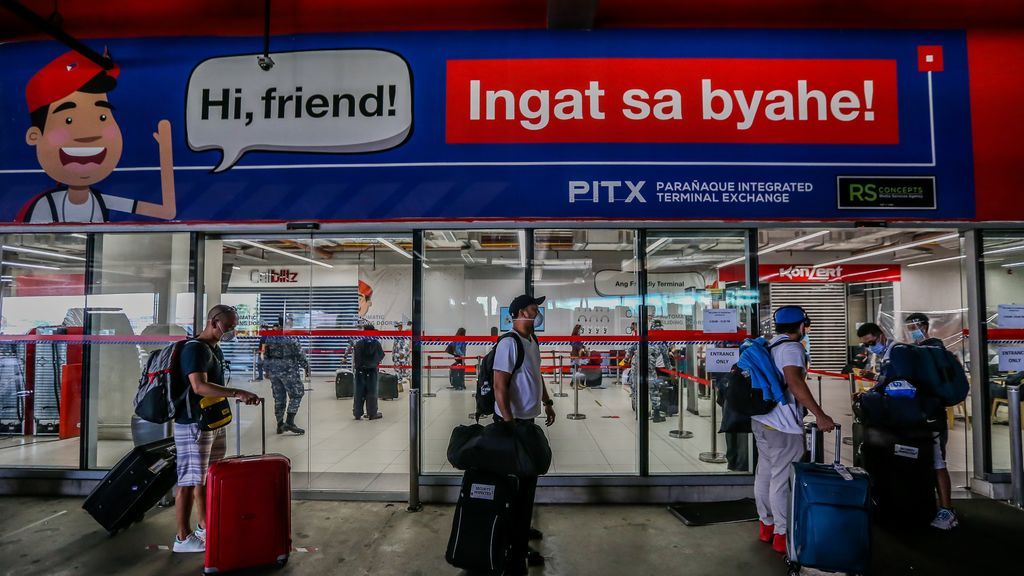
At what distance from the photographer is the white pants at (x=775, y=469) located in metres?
3.26

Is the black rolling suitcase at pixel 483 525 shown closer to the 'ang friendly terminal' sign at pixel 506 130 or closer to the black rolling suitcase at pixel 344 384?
the 'ang friendly terminal' sign at pixel 506 130

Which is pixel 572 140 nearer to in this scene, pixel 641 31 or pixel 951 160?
pixel 641 31

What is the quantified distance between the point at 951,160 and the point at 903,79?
0.83m

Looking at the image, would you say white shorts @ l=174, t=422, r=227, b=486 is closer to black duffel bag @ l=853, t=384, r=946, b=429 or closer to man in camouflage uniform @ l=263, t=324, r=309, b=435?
man in camouflage uniform @ l=263, t=324, r=309, b=435

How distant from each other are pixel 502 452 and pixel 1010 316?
4896 mm

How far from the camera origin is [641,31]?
176 inches

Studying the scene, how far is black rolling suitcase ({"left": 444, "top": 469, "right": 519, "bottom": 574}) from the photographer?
112 inches

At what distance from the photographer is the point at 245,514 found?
3.05 m

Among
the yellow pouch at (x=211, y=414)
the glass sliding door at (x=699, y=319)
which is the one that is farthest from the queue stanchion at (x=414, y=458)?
the glass sliding door at (x=699, y=319)

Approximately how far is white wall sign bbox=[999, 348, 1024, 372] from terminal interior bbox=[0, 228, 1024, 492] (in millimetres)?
99

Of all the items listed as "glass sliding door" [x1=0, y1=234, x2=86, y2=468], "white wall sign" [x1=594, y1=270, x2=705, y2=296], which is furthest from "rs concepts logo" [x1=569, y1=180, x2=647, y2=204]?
"glass sliding door" [x1=0, y1=234, x2=86, y2=468]

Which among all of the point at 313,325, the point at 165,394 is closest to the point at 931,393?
the point at 313,325

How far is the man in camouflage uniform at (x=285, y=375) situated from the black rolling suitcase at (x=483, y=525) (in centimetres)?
313

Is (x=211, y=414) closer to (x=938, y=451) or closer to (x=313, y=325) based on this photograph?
(x=313, y=325)
